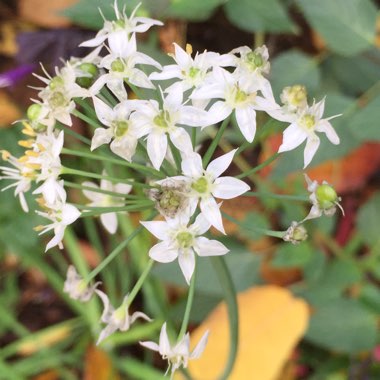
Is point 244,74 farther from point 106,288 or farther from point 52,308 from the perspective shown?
point 52,308

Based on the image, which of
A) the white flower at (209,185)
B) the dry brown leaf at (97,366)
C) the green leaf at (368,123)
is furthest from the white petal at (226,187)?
the dry brown leaf at (97,366)

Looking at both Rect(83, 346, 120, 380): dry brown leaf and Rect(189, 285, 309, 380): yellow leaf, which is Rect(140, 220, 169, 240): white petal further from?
Rect(83, 346, 120, 380): dry brown leaf

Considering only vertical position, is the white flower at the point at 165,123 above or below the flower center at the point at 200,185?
above

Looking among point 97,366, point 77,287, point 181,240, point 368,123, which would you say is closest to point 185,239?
point 181,240

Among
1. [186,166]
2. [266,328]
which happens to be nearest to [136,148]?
[186,166]

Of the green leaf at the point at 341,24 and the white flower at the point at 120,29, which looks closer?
the white flower at the point at 120,29

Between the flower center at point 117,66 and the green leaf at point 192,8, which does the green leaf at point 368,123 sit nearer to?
the green leaf at point 192,8

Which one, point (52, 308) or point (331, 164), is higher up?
point (331, 164)

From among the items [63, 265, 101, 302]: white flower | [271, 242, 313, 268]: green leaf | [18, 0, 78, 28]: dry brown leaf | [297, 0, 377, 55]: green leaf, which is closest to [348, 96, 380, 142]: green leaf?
[297, 0, 377, 55]: green leaf
